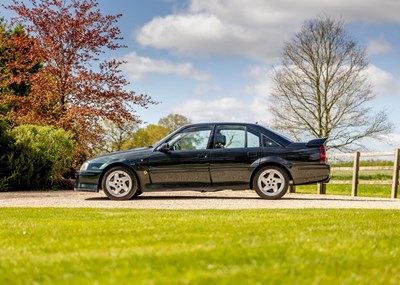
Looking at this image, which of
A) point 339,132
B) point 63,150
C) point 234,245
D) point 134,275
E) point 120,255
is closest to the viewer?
point 134,275

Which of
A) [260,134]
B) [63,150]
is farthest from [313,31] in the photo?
[260,134]

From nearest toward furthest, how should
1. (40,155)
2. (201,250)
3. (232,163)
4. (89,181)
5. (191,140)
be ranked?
(201,250) < (232,163) < (89,181) < (191,140) < (40,155)

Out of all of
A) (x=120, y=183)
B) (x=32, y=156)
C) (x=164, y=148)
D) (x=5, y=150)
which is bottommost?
(x=120, y=183)

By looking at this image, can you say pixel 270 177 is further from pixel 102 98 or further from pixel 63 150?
pixel 102 98

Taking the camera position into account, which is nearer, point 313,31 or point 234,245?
point 234,245

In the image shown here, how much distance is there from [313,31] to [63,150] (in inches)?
690

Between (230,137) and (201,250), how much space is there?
8.74 m

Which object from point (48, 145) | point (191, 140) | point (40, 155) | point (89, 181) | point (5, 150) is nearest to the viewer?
point (89, 181)

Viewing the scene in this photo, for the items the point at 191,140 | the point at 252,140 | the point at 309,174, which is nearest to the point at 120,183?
the point at 191,140

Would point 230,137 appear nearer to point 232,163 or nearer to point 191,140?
point 232,163

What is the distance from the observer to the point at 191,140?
1401 centimetres

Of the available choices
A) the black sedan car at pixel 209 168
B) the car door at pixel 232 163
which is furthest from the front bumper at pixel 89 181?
the car door at pixel 232 163

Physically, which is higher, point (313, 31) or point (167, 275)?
point (313, 31)

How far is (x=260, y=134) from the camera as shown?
46.0 feet
